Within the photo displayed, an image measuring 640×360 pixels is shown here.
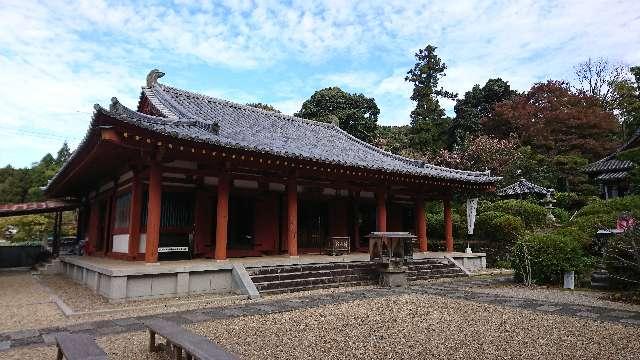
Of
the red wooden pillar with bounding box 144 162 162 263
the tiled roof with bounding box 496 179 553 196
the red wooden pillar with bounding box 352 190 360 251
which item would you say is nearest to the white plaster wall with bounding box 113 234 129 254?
the red wooden pillar with bounding box 144 162 162 263

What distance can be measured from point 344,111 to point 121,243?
27.3 meters

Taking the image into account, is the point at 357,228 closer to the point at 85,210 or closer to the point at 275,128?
the point at 275,128

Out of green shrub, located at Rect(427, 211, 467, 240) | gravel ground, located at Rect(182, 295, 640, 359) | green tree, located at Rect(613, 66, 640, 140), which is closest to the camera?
gravel ground, located at Rect(182, 295, 640, 359)

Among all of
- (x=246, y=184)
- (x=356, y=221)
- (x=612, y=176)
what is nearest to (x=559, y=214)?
(x=612, y=176)

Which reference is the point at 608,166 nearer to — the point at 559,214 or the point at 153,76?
the point at 559,214

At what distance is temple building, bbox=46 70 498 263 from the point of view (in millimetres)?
9984

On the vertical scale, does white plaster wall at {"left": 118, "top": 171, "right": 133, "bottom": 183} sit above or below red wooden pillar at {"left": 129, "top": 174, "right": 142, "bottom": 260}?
above

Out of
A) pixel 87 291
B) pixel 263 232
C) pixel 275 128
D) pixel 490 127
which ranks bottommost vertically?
pixel 87 291

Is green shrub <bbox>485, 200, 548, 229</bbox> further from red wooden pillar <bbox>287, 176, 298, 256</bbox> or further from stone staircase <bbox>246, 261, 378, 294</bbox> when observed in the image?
red wooden pillar <bbox>287, 176, 298, 256</bbox>

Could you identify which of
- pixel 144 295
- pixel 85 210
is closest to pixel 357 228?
pixel 144 295

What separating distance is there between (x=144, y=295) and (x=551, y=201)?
78.2ft

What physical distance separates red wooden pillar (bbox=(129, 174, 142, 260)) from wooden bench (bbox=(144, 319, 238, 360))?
6494mm

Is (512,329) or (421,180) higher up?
(421,180)

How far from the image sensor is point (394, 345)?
213 inches
